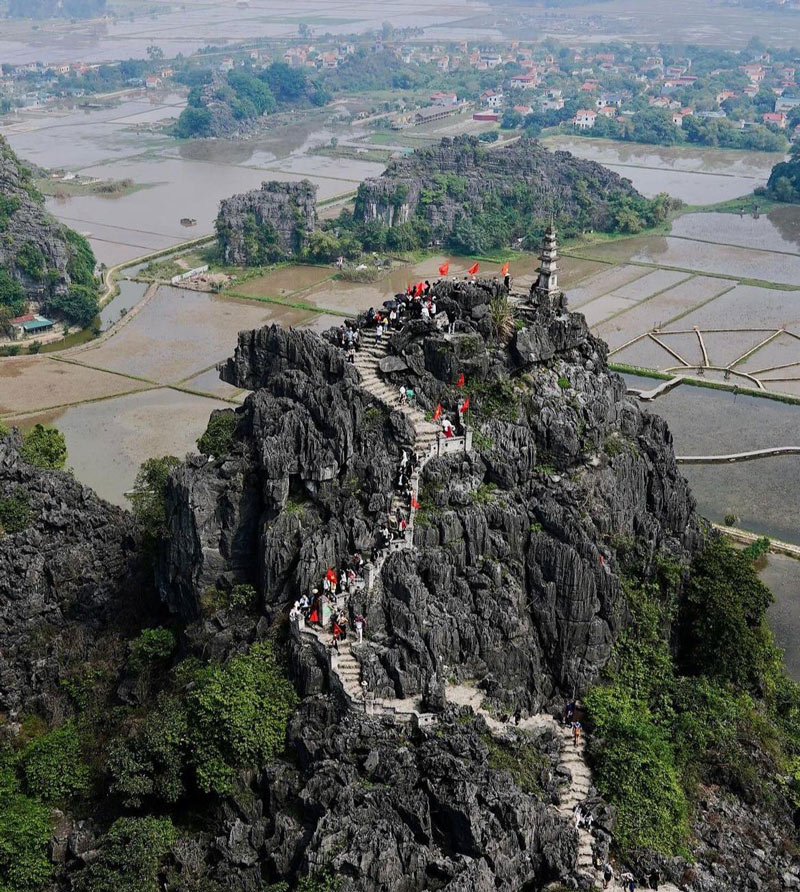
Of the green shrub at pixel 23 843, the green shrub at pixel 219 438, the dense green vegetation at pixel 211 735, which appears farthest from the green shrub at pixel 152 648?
the green shrub at pixel 219 438

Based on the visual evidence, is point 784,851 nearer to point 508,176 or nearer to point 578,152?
point 508,176

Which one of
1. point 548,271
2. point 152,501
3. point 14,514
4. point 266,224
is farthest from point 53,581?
point 266,224

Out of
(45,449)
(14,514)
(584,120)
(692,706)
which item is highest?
(14,514)

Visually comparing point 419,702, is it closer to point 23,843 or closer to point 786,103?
point 23,843

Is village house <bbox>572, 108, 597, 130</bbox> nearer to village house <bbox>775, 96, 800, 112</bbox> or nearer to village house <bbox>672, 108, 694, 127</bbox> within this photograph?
village house <bbox>672, 108, 694, 127</bbox>

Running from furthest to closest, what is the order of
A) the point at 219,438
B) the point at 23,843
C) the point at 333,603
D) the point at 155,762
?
the point at 219,438 < the point at 333,603 < the point at 155,762 < the point at 23,843

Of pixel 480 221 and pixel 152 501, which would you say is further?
pixel 480 221

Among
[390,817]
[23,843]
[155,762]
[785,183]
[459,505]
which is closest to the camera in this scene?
[390,817]

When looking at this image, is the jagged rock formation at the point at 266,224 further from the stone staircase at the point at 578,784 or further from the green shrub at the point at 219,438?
the stone staircase at the point at 578,784
